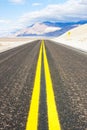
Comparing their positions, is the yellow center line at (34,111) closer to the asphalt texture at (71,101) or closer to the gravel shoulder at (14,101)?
the gravel shoulder at (14,101)

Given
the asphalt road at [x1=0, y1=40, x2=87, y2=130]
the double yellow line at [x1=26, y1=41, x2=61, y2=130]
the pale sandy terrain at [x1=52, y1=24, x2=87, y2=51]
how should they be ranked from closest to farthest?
the double yellow line at [x1=26, y1=41, x2=61, y2=130]
the asphalt road at [x1=0, y1=40, x2=87, y2=130]
the pale sandy terrain at [x1=52, y1=24, x2=87, y2=51]

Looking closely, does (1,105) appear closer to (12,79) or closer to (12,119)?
(12,119)

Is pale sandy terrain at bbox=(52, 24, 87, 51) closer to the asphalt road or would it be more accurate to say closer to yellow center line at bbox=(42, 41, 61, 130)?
the asphalt road

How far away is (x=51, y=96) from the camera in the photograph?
5.73 meters

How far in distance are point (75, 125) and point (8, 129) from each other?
1.00m

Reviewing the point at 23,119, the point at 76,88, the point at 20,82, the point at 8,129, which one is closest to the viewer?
the point at 8,129

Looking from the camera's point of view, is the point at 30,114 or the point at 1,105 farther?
the point at 1,105

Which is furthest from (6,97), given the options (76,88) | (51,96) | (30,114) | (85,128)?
(85,128)

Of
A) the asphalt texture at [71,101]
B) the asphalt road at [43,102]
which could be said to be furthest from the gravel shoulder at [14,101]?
the asphalt texture at [71,101]

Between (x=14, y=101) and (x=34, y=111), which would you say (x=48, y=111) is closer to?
(x=34, y=111)

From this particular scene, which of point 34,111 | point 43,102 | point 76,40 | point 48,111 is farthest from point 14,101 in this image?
point 76,40

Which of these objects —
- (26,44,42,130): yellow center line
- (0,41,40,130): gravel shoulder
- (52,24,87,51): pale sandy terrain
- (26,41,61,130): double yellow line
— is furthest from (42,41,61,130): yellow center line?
(52,24,87,51): pale sandy terrain

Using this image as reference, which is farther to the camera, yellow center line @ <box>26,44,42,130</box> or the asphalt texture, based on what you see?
the asphalt texture

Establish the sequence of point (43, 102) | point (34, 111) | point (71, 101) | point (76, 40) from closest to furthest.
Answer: point (34, 111), point (43, 102), point (71, 101), point (76, 40)
